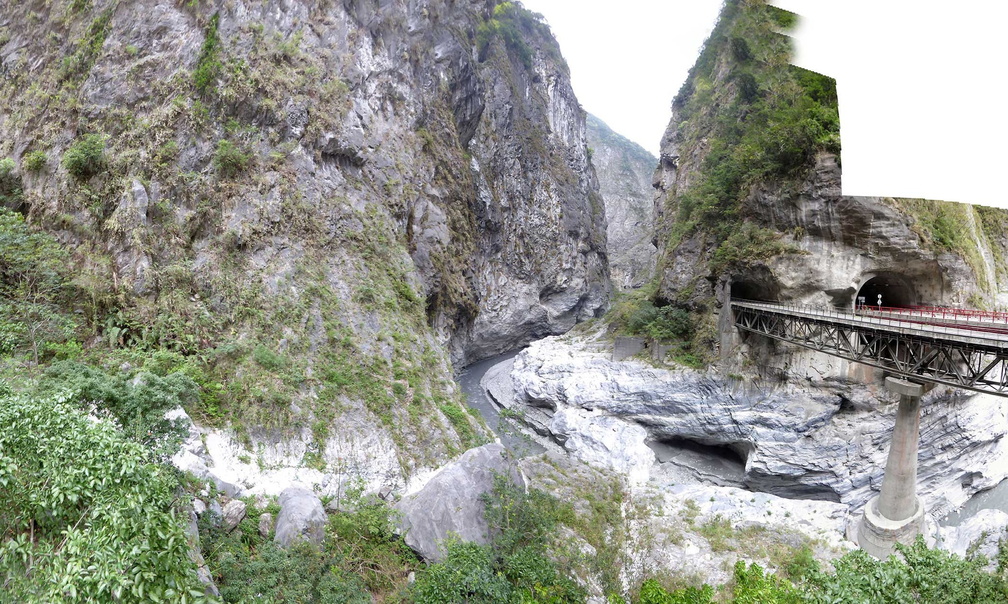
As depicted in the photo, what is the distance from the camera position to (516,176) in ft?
136

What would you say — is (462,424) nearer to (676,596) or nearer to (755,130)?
(676,596)

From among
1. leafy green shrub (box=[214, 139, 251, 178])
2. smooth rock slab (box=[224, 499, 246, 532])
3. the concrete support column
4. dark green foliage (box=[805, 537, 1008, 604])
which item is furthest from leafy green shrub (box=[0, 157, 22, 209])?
the concrete support column

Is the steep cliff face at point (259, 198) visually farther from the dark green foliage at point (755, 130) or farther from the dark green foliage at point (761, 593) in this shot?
the dark green foliage at point (755, 130)

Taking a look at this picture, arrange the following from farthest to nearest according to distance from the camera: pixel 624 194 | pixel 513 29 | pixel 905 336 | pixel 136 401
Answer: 1. pixel 624 194
2. pixel 513 29
3. pixel 905 336
4. pixel 136 401

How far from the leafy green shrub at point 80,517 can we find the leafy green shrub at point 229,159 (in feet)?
45.3

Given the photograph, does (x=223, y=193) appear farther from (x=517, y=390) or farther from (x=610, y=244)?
(x=610, y=244)

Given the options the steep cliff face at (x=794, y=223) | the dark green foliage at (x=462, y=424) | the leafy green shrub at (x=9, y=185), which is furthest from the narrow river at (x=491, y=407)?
the leafy green shrub at (x=9, y=185)

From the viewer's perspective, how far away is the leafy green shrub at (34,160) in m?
14.7

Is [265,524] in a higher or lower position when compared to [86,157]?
lower

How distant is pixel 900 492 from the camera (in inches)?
585

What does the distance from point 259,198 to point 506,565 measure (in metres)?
15.6

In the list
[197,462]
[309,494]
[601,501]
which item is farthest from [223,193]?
[601,501]

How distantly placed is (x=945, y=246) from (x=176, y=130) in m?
30.6

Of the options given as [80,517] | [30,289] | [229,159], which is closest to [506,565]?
[80,517]
